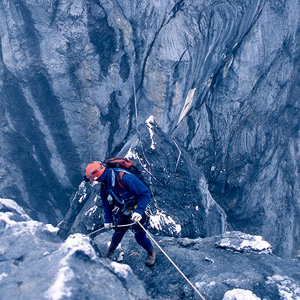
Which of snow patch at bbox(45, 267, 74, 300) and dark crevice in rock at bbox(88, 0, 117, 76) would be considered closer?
snow patch at bbox(45, 267, 74, 300)

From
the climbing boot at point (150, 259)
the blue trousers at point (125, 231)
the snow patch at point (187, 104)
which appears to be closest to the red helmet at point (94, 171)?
the blue trousers at point (125, 231)

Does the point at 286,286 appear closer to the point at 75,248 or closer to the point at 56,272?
the point at 75,248

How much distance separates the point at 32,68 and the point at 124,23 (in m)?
3.62

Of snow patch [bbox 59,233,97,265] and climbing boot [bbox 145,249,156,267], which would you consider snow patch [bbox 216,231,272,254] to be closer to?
climbing boot [bbox 145,249,156,267]

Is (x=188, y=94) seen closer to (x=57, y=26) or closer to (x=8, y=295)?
(x=57, y=26)

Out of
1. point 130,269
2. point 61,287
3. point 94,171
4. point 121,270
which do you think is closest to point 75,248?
point 61,287

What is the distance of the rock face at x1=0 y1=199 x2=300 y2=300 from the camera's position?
10.5ft

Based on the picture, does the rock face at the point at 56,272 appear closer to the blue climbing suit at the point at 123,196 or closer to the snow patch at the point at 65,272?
the snow patch at the point at 65,272

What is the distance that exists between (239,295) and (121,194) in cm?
267

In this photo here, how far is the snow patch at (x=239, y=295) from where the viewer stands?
428 centimetres

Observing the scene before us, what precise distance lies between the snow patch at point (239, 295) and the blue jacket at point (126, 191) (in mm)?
2022

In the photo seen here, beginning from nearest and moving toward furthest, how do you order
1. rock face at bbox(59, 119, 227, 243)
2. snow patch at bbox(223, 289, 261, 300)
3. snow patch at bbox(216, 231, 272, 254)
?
snow patch at bbox(223, 289, 261, 300) → snow patch at bbox(216, 231, 272, 254) → rock face at bbox(59, 119, 227, 243)

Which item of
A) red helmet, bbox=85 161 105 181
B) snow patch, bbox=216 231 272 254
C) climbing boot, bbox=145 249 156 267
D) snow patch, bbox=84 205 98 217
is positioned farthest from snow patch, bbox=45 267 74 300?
snow patch, bbox=84 205 98 217

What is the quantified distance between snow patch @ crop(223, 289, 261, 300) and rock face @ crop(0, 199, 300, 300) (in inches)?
0.6
